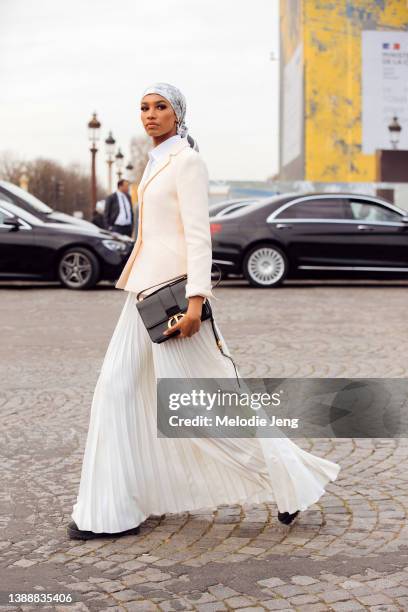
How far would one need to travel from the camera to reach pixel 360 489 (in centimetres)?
490

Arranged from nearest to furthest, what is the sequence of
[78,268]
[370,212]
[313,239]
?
1. [78,268]
2. [313,239]
3. [370,212]

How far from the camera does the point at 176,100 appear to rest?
13.4ft

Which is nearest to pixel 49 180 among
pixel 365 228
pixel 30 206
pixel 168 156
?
pixel 30 206

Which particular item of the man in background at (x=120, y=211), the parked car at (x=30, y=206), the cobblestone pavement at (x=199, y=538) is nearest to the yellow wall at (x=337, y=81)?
the man in background at (x=120, y=211)

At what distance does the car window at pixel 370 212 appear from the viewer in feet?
56.8

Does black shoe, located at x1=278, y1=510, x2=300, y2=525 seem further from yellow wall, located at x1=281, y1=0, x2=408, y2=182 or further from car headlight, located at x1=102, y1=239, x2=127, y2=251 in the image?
yellow wall, located at x1=281, y1=0, x2=408, y2=182

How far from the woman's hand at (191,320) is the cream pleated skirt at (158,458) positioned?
0.09 meters

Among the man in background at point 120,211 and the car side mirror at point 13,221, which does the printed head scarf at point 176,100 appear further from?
the man in background at point 120,211

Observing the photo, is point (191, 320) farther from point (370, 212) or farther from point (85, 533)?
point (370, 212)

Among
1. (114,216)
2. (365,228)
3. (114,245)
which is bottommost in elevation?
(114,245)

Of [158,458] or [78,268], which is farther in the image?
[78,268]

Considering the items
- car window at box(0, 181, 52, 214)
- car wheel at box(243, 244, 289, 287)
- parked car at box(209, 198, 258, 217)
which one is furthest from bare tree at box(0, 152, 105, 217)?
car wheel at box(243, 244, 289, 287)

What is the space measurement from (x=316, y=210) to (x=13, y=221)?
4732mm

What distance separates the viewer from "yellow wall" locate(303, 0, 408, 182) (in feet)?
189
